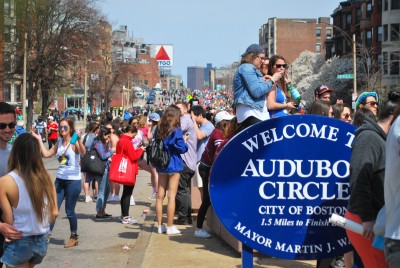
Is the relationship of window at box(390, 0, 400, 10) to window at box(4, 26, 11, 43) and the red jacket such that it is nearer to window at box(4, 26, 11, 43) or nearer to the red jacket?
window at box(4, 26, 11, 43)

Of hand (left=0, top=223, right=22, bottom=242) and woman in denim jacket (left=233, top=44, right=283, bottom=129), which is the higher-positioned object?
woman in denim jacket (left=233, top=44, right=283, bottom=129)

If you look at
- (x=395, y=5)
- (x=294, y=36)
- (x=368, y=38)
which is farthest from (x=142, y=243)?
(x=294, y=36)

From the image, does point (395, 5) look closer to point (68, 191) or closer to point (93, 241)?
point (93, 241)

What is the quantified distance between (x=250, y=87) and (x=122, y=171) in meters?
6.34

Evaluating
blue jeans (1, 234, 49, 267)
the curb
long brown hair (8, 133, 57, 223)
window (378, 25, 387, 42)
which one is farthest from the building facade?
blue jeans (1, 234, 49, 267)

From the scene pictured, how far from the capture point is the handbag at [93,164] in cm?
1305

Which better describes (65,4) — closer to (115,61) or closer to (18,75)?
(18,75)

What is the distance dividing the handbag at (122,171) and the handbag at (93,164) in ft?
4.11

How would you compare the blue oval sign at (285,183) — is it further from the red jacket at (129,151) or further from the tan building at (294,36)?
the tan building at (294,36)

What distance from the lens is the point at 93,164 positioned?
13.1 metres

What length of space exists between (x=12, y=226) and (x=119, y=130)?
10275 millimetres

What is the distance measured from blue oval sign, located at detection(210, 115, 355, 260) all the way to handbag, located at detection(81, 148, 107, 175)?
341 inches

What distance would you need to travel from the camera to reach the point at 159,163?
962 centimetres

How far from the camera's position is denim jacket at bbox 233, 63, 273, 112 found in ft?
18.4
